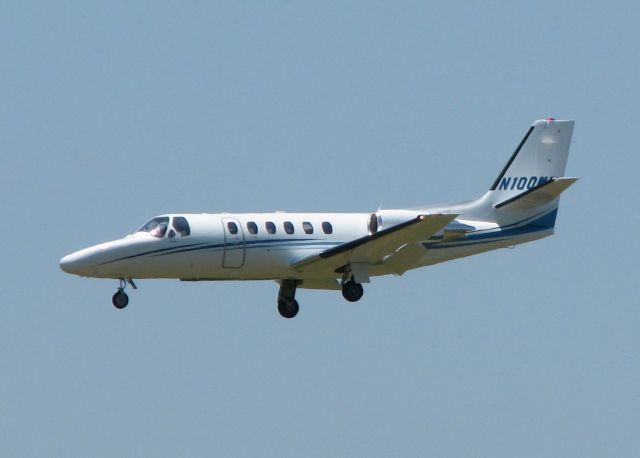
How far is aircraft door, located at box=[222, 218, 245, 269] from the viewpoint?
3888 cm

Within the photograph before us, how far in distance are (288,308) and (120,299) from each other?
4995 mm

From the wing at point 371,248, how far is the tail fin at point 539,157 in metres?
4.87

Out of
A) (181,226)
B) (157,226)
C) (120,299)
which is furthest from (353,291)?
(120,299)

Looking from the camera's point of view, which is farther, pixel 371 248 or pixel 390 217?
pixel 390 217

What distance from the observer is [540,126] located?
42750mm

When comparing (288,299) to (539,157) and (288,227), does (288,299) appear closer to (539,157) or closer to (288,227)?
(288,227)

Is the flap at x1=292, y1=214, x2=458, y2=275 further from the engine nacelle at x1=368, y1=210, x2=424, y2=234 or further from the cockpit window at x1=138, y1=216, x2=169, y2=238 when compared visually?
the cockpit window at x1=138, y1=216, x2=169, y2=238

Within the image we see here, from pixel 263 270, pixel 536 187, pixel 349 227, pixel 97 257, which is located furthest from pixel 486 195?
pixel 97 257

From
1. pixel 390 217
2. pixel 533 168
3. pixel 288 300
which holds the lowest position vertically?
pixel 288 300

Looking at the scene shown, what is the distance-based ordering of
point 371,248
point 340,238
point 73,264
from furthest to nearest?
point 340,238
point 371,248
point 73,264

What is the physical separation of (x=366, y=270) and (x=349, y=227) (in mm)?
1363

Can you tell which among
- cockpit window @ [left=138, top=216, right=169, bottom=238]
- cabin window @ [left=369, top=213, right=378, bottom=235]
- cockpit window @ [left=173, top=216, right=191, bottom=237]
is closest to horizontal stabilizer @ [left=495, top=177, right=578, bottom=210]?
cabin window @ [left=369, top=213, right=378, bottom=235]

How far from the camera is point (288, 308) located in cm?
4131

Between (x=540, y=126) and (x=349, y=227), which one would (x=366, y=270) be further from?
(x=540, y=126)
